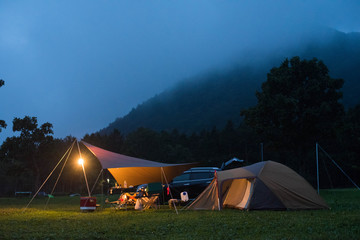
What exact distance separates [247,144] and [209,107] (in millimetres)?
41462

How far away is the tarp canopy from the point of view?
42.4 ft

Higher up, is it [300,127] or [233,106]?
[233,106]

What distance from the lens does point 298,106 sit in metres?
25.2

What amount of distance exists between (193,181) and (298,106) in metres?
13.4

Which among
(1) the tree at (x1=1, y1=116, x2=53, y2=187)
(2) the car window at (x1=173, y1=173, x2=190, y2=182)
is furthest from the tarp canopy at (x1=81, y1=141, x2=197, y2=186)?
(1) the tree at (x1=1, y1=116, x2=53, y2=187)

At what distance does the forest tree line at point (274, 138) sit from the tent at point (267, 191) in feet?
3.79

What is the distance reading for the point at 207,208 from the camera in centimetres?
1176

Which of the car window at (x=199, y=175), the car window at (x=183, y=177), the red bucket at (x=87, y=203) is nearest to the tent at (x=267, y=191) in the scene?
the car window at (x=199, y=175)

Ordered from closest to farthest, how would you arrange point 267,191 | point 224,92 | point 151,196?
point 267,191
point 151,196
point 224,92

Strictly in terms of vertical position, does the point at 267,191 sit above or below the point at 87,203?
above

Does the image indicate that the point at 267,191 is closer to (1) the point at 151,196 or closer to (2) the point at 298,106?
(1) the point at 151,196

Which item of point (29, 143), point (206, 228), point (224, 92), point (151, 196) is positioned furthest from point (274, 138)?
point (224, 92)

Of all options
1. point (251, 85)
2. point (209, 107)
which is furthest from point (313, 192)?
point (251, 85)

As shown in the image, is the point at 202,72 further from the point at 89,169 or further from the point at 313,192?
the point at 313,192
